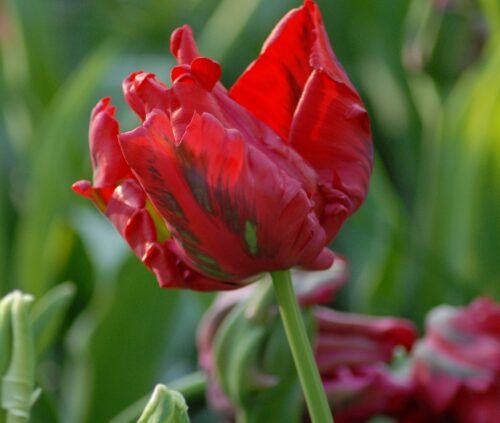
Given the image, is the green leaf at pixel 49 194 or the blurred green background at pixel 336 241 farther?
the green leaf at pixel 49 194

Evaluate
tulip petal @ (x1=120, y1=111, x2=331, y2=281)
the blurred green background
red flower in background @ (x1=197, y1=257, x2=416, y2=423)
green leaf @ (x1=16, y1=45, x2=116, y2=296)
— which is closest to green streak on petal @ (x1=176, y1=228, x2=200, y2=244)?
tulip petal @ (x1=120, y1=111, x2=331, y2=281)

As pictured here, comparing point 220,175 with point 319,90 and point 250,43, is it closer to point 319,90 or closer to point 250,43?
point 319,90

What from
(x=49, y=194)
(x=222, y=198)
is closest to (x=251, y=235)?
(x=222, y=198)

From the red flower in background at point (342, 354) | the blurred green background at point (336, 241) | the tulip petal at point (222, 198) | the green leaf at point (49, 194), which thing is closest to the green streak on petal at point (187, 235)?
the tulip petal at point (222, 198)

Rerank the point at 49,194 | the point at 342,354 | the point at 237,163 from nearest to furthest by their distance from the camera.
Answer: the point at 237,163
the point at 342,354
the point at 49,194

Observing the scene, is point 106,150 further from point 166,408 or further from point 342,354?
point 342,354

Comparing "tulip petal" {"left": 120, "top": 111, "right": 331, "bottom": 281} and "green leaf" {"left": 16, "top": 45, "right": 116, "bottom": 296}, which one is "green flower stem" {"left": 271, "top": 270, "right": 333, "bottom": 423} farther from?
"green leaf" {"left": 16, "top": 45, "right": 116, "bottom": 296}

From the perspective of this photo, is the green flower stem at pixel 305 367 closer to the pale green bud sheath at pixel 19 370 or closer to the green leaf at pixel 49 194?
the pale green bud sheath at pixel 19 370
